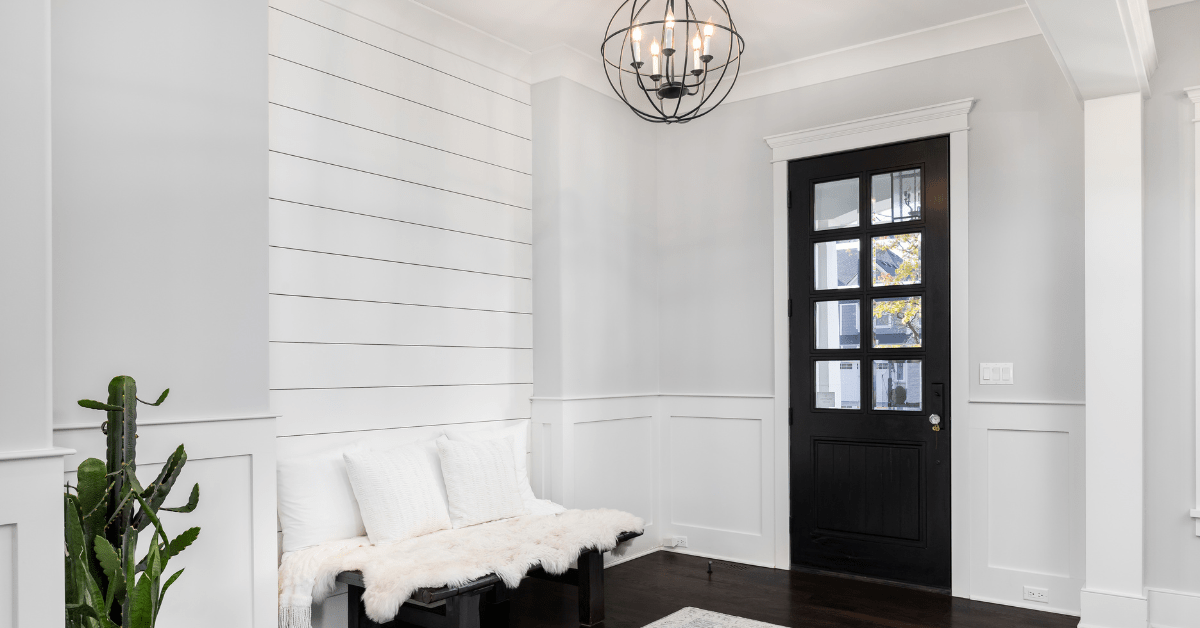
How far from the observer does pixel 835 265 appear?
431 centimetres

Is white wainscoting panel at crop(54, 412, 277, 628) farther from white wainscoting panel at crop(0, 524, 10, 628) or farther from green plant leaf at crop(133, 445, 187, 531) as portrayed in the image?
white wainscoting panel at crop(0, 524, 10, 628)

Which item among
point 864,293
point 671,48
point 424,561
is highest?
point 671,48

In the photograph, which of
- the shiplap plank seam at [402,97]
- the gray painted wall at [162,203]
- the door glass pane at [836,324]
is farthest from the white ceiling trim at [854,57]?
the gray painted wall at [162,203]

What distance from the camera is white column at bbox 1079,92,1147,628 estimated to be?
3.30 metres

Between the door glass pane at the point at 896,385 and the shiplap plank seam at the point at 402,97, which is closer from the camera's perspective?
the shiplap plank seam at the point at 402,97

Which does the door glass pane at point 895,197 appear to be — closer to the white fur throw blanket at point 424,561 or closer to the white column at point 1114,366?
the white column at point 1114,366

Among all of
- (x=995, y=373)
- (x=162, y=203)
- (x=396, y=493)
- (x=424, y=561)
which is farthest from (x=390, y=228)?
(x=995, y=373)

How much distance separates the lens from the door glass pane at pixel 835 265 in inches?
167

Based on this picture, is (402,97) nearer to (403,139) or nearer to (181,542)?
(403,139)

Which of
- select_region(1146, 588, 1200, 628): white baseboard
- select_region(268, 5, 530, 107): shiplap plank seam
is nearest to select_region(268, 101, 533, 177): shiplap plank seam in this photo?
select_region(268, 5, 530, 107): shiplap plank seam

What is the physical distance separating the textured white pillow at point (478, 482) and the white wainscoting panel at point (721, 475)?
4.49ft

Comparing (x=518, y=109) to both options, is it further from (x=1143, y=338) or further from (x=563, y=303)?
(x=1143, y=338)

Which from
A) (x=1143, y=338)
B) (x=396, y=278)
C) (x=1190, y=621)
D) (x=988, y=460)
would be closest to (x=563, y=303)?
(x=396, y=278)

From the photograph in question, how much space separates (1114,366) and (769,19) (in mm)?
2171
